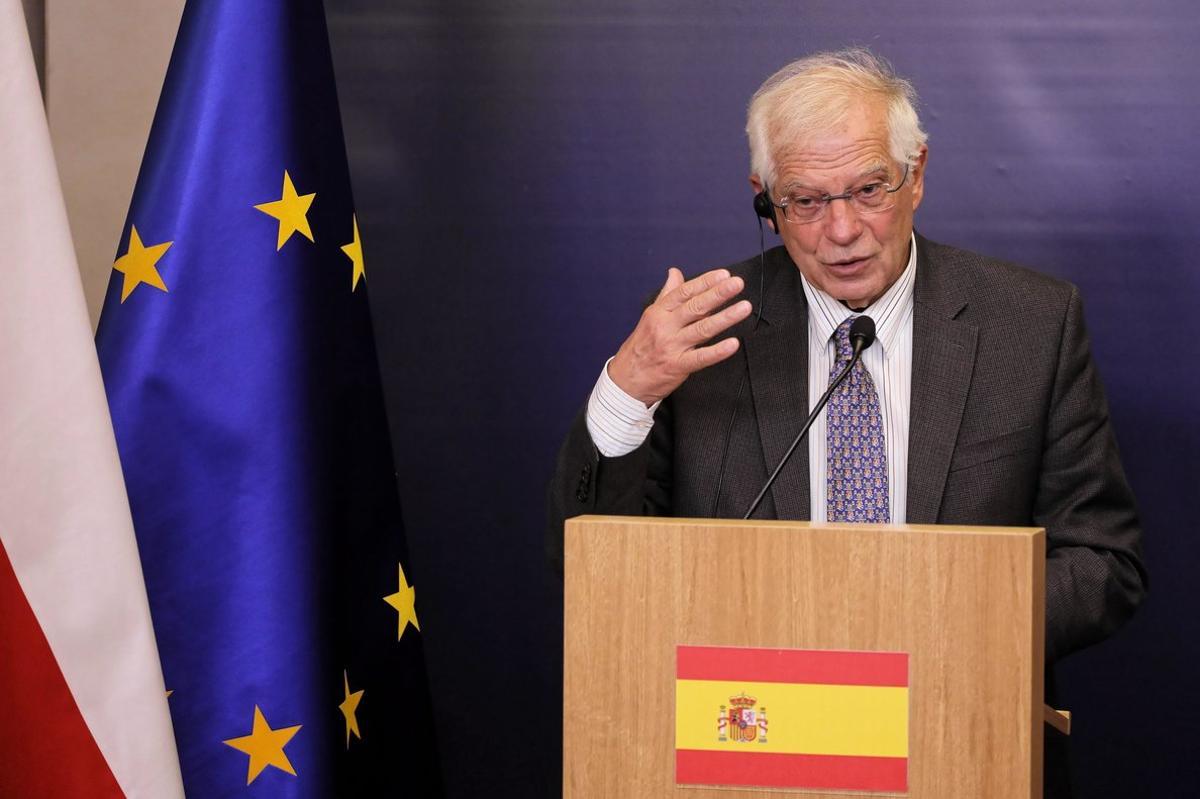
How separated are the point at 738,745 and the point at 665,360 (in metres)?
0.57

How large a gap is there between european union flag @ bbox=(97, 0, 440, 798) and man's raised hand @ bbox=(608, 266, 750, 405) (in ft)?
1.85

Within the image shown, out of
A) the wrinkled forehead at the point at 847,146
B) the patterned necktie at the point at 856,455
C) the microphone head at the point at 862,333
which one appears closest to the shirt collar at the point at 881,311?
→ the patterned necktie at the point at 856,455

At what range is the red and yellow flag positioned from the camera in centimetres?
120

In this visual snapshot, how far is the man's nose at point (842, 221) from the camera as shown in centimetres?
200

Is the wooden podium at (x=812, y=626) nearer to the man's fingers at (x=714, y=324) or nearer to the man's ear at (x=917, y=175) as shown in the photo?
the man's fingers at (x=714, y=324)

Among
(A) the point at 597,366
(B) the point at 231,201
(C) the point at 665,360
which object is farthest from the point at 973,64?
(B) the point at 231,201

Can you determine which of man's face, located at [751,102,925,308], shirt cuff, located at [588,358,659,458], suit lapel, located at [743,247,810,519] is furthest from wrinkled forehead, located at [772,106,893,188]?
shirt cuff, located at [588,358,659,458]

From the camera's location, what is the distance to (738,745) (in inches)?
48.1

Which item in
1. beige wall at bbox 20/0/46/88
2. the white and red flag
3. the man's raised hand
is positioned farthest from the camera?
beige wall at bbox 20/0/46/88

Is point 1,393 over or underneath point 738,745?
over

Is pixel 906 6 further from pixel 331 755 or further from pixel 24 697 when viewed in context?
pixel 24 697

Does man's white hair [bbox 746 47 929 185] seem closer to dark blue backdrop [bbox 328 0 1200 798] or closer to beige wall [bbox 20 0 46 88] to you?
dark blue backdrop [bbox 328 0 1200 798]

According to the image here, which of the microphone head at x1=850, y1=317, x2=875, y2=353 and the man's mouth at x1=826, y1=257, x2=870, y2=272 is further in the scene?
the man's mouth at x1=826, y1=257, x2=870, y2=272

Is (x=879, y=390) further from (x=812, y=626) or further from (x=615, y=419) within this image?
(x=812, y=626)
